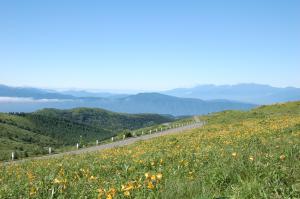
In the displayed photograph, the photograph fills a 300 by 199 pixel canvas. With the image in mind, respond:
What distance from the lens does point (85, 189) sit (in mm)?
9094

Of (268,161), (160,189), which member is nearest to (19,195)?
(160,189)

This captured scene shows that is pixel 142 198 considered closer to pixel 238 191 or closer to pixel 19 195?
pixel 238 191

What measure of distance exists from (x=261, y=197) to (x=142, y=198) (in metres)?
1.84

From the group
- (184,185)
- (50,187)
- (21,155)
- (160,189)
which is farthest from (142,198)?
(21,155)

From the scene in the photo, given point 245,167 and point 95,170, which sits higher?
point 245,167

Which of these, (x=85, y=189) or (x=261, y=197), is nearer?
(x=261, y=197)

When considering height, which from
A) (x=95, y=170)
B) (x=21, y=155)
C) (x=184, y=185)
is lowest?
(x=21, y=155)

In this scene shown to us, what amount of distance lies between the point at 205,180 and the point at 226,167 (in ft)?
1.89

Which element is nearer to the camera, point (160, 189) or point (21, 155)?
point (160, 189)

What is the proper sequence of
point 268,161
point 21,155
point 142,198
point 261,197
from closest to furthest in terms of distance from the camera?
point 261,197
point 142,198
point 268,161
point 21,155

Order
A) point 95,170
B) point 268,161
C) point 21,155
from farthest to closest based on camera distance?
point 21,155 < point 95,170 < point 268,161

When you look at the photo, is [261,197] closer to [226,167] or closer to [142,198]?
[142,198]

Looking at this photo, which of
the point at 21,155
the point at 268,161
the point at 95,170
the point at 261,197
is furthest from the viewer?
the point at 21,155

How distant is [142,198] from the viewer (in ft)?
24.2
